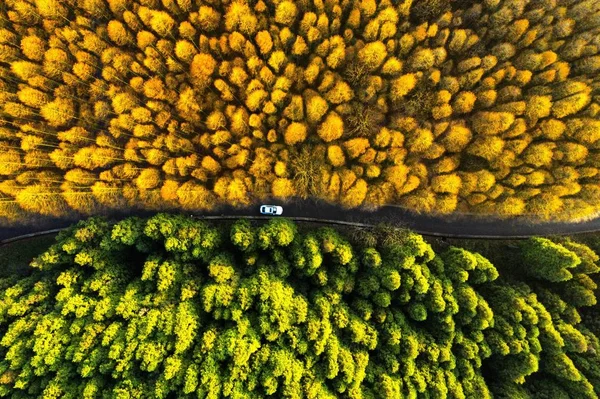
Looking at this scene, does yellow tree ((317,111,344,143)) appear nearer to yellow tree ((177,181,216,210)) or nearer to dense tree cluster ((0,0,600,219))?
dense tree cluster ((0,0,600,219))

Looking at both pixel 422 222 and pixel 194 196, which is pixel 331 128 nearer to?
pixel 422 222

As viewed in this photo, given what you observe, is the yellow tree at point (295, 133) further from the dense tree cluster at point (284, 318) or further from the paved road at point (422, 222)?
the dense tree cluster at point (284, 318)

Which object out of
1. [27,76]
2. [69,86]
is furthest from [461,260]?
[27,76]

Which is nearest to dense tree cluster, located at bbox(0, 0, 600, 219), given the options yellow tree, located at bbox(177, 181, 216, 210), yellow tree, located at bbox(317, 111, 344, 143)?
yellow tree, located at bbox(317, 111, 344, 143)

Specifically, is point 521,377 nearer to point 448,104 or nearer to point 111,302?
point 448,104

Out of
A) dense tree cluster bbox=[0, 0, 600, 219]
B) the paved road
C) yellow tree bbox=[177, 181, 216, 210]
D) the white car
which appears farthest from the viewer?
the paved road

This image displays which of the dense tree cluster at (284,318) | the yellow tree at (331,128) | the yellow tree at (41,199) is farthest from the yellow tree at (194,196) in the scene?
the yellow tree at (331,128)
